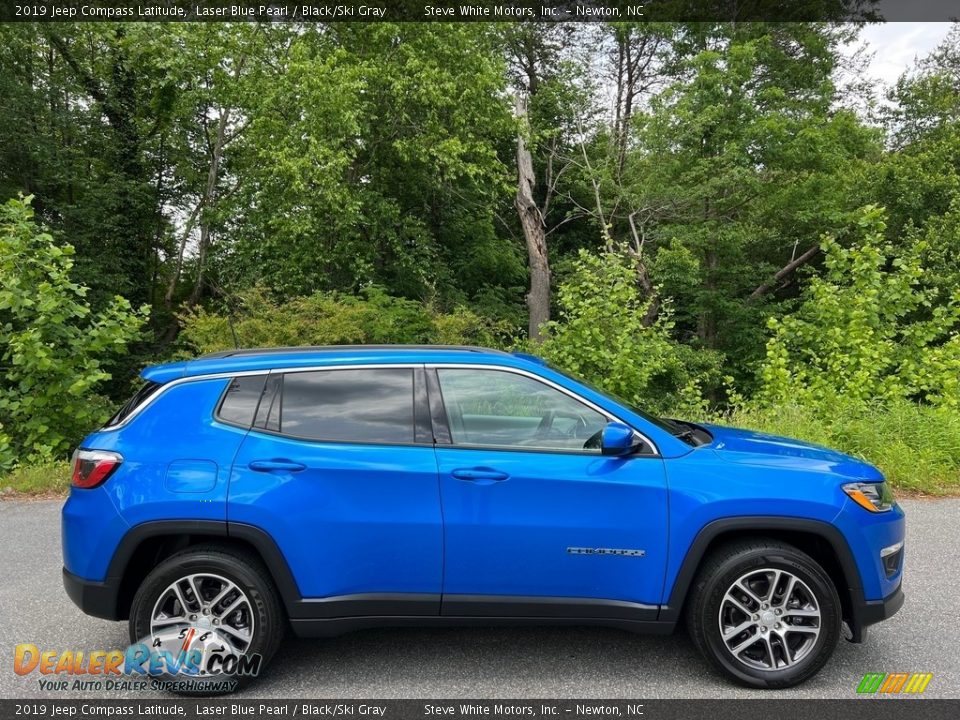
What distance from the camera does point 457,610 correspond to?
3305mm

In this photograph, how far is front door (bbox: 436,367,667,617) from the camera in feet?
10.7

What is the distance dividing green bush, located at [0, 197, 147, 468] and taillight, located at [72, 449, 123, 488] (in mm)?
5154

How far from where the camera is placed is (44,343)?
7.91 m

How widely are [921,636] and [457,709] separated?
2.69 m

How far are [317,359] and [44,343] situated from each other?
238 inches

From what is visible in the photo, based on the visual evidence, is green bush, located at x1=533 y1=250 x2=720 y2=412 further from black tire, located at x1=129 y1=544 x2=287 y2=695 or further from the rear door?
black tire, located at x1=129 y1=544 x2=287 y2=695

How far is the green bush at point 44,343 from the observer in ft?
25.5

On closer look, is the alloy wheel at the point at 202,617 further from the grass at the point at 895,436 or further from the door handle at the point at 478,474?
the grass at the point at 895,436

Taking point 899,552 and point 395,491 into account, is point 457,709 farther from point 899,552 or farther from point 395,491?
point 899,552

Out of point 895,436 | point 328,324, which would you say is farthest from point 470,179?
point 895,436

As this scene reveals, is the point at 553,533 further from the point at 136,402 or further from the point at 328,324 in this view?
the point at 328,324

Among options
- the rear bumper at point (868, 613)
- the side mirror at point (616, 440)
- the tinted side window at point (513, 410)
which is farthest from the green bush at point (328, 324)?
the rear bumper at point (868, 613)

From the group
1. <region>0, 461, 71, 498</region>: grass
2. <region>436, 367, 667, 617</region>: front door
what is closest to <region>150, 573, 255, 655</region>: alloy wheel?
<region>436, 367, 667, 617</region>: front door

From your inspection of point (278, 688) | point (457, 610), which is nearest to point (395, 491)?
point (457, 610)
